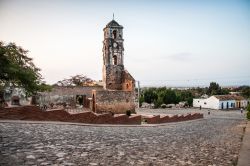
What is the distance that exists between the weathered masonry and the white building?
4145cm

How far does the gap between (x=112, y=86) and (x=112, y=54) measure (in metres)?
4.30

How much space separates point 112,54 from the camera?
38.1m

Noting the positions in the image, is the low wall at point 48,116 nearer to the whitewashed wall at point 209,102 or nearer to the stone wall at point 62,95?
the stone wall at point 62,95

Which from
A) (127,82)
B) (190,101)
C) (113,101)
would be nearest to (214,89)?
(190,101)

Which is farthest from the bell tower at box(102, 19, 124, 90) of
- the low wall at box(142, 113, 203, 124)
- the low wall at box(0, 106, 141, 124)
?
the low wall at box(0, 106, 141, 124)

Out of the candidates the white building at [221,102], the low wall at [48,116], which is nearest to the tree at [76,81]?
the white building at [221,102]

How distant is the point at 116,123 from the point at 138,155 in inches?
520

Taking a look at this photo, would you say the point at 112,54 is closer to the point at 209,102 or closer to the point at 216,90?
the point at 209,102

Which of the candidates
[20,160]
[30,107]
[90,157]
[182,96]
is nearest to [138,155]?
[90,157]

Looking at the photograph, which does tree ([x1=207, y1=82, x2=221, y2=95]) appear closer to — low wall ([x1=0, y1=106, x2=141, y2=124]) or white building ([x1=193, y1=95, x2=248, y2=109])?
white building ([x1=193, y1=95, x2=248, y2=109])

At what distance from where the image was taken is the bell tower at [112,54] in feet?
124

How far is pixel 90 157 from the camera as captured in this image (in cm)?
817

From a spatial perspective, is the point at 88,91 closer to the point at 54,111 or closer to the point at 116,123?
the point at 116,123

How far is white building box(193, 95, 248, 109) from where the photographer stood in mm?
72750
